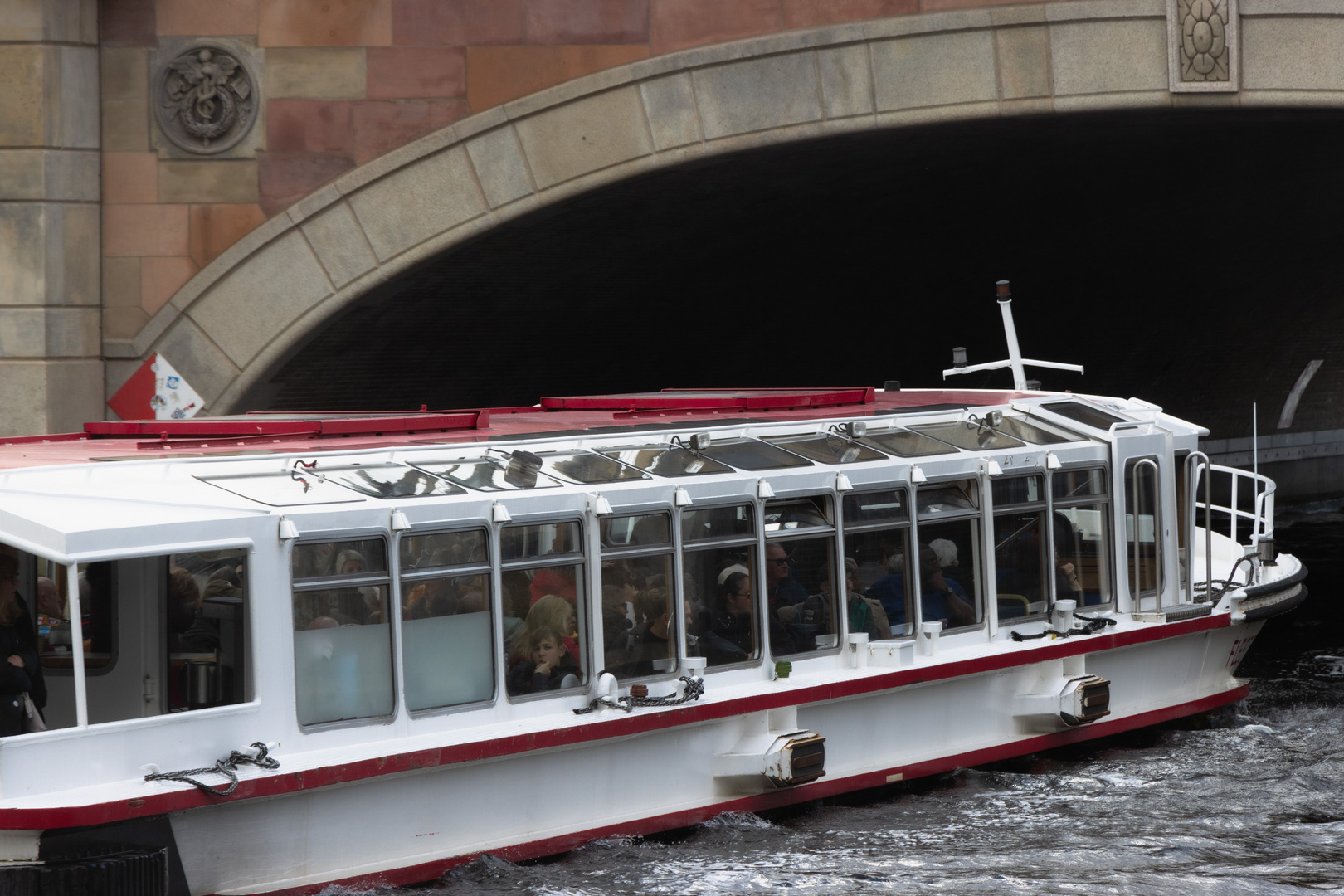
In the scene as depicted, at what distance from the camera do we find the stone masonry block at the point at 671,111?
16609 millimetres

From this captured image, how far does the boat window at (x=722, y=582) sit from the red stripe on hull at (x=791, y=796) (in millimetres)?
903

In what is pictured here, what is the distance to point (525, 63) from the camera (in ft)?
54.7

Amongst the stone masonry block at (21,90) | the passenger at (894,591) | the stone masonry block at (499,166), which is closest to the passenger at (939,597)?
the passenger at (894,591)

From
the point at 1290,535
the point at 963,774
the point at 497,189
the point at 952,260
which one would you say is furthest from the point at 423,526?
the point at 1290,535

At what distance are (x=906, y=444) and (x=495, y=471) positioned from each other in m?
3.23

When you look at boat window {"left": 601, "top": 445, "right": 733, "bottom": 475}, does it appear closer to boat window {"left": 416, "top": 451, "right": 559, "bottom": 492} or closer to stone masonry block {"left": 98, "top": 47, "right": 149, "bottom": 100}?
boat window {"left": 416, "top": 451, "right": 559, "bottom": 492}

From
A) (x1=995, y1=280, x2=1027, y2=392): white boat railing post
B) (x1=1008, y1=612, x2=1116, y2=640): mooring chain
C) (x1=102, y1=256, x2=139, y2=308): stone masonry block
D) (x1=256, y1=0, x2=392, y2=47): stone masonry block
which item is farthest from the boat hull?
(x1=102, y1=256, x2=139, y2=308): stone masonry block

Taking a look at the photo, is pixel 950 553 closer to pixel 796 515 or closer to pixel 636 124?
pixel 796 515

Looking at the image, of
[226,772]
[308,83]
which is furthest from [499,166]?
[226,772]

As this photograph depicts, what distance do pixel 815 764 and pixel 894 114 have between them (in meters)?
8.31

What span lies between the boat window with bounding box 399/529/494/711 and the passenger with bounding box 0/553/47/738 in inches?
70.8

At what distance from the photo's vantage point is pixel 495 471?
961cm

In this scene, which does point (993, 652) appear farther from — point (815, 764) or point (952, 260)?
point (952, 260)

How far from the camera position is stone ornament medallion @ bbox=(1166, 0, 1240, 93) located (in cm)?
1612
